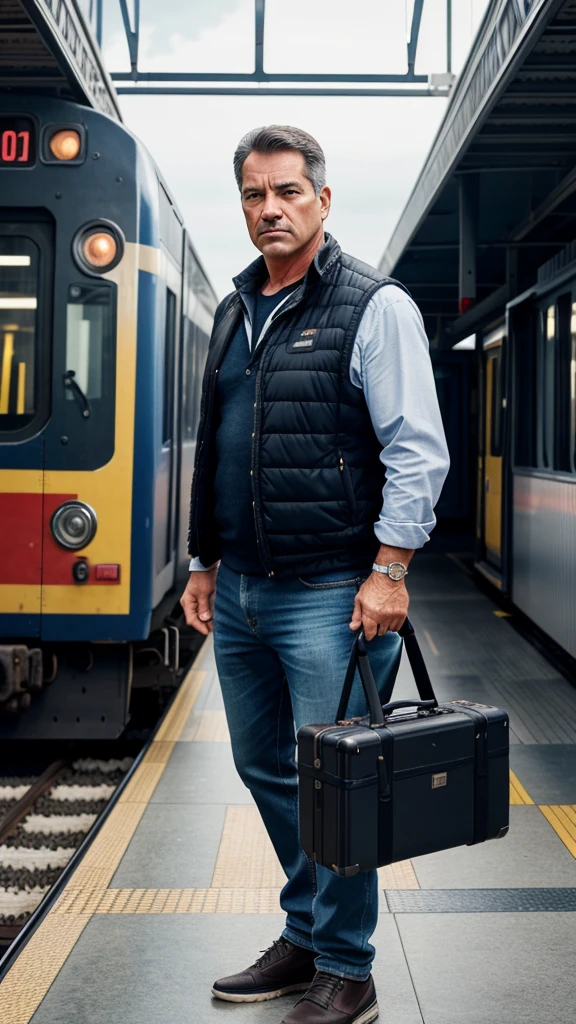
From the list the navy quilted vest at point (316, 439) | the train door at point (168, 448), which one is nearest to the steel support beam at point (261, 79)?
the train door at point (168, 448)

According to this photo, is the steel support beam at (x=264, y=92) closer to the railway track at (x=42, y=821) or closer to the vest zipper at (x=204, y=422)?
the railway track at (x=42, y=821)

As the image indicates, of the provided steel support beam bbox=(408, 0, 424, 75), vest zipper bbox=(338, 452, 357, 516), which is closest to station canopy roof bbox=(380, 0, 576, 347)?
steel support beam bbox=(408, 0, 424, 75)

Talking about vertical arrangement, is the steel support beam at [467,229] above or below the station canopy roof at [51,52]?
above

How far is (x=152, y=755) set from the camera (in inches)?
236

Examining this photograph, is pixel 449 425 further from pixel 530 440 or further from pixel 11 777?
pixel 11 777

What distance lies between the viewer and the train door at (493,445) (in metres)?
12.3

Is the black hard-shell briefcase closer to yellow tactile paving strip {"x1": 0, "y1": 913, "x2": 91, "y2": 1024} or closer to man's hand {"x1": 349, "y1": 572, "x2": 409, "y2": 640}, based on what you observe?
man's hand {"x1": 349, "y1": 572, "x2": 409, "y2": 640}

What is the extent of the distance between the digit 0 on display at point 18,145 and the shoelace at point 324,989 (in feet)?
13.1

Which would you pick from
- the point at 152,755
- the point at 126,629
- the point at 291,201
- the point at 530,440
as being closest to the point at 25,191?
the point at 126,629

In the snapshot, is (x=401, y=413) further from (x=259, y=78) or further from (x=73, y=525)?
(x=259, y=78)

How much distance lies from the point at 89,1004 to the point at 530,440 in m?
7.68

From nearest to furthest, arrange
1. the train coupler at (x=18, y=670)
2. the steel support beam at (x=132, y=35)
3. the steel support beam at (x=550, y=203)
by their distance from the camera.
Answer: the train coupler at (x=18, y=670), the steel support beam at (x=550, y=203), the steel support beam at (x=132, y=35)

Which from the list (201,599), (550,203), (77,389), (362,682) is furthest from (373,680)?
(550,203)

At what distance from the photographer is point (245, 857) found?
4473mm
